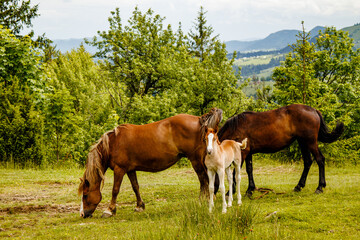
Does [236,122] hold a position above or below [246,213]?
above

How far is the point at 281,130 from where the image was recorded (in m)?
9.38

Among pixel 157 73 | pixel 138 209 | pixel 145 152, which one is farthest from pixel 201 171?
pixel 157 73

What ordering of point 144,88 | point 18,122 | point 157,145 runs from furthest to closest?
1. point 144,88
2. point 18,122
3. point 157,145

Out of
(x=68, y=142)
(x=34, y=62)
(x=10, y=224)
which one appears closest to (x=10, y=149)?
(x=68, y=142)

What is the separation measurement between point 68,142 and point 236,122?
1277 centimetres

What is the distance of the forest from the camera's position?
1631cm

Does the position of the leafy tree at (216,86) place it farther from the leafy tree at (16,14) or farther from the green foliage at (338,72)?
the leafy tree at (16,14)

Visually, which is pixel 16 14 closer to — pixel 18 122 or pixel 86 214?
pixel 18 122

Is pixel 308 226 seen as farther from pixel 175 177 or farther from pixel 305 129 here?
pixel 175 177

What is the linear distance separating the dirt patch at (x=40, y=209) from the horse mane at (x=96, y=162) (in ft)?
4.08

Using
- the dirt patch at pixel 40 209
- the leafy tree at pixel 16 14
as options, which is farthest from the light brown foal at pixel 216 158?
the leafy tree at pixel 16 14

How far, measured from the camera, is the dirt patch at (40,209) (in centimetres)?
880

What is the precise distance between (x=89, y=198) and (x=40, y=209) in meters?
1.78

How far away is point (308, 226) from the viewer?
21.1ft
